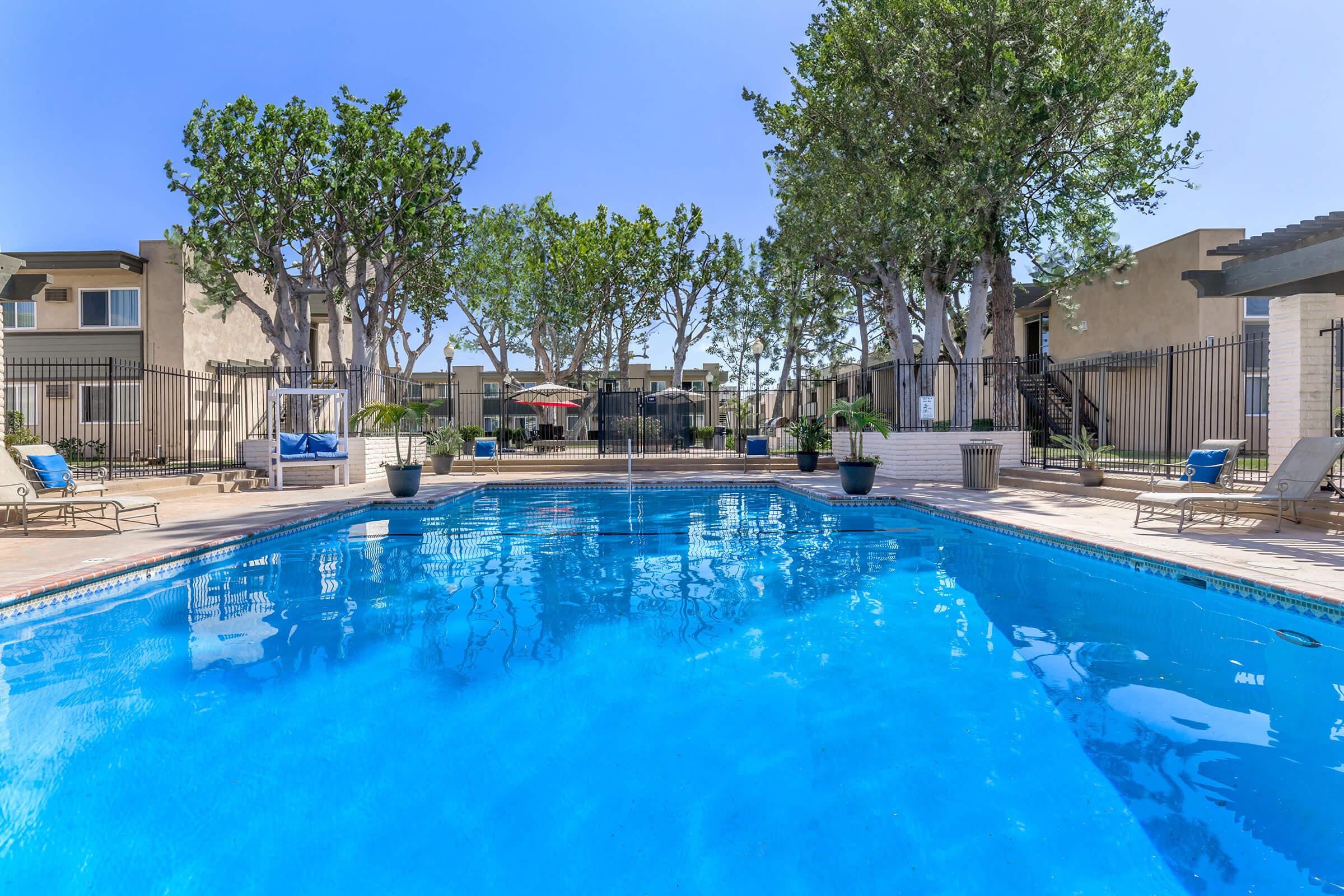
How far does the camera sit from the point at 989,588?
19.7ft

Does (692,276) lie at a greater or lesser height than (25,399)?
greater

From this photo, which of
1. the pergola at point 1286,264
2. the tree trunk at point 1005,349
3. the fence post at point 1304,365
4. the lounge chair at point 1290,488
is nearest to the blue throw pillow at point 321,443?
the lounge chair at point 1290,488

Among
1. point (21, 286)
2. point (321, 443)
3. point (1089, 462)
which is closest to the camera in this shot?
point (21, 286)

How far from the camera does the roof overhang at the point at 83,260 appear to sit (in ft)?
62.1

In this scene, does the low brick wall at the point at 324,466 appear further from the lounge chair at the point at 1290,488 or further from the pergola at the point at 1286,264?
the pergola at the point at 1286,264

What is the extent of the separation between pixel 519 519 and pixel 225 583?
4444 millimetres

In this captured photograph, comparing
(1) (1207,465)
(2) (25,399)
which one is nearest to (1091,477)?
(1) (1207,465)

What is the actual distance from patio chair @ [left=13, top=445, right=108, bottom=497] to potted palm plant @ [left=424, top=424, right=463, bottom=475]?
7.96 meters

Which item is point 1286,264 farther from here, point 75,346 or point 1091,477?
point 75,346

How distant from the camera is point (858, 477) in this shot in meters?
11.5

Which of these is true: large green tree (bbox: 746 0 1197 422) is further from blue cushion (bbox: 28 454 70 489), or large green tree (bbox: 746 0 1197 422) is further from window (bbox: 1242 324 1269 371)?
blue cushion (bbox: 28 454 70 489)

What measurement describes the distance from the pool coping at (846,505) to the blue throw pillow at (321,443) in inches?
160

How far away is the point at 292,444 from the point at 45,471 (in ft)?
18.4

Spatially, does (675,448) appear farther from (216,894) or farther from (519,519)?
(216,894)
